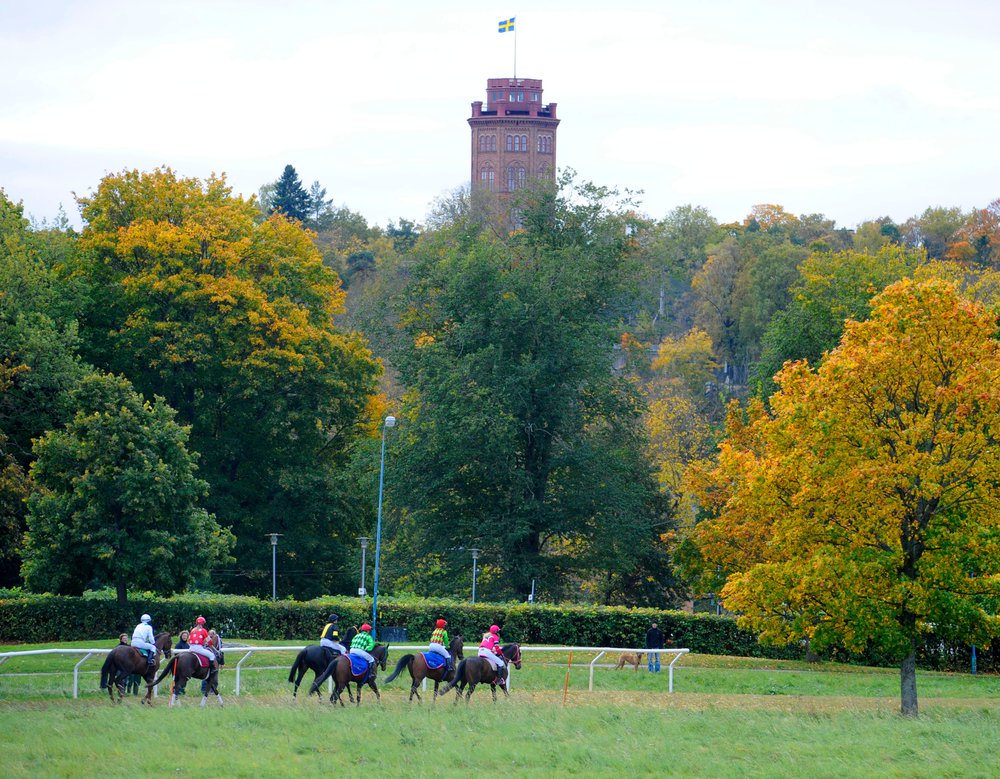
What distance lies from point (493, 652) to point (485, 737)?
6.20 m

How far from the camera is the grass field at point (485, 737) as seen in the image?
1830 centimetres

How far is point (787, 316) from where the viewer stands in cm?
6159

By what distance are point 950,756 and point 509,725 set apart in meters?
6.81

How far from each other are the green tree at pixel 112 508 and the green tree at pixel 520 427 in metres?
13.0

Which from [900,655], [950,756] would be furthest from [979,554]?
[950,756]

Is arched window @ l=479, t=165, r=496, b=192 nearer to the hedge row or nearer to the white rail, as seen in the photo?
the hedge row

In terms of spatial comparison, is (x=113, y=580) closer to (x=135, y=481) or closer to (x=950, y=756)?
(x=135, y=481)

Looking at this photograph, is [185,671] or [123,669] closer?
[123,669]

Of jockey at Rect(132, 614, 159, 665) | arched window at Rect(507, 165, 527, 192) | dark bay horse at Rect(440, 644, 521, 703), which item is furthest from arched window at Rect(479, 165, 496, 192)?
jockey at Rect(132, 614, 159, 665)

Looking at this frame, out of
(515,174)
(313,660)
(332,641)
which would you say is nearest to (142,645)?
(313,660)

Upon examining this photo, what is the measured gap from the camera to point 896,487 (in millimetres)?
28641

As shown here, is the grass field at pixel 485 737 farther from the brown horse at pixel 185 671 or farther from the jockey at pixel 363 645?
the jockey at pixel 363 645

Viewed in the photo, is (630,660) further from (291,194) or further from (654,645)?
(291,194)

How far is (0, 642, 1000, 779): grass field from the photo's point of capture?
18297 mm
